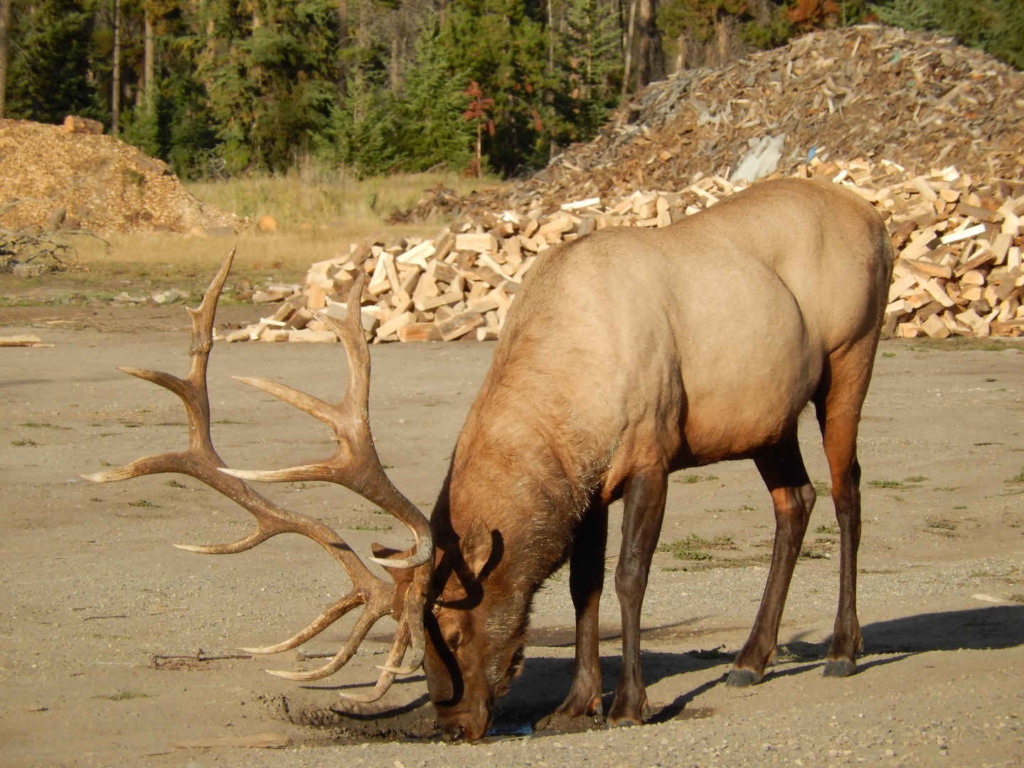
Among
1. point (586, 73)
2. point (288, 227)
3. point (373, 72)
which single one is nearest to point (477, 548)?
point (288, 227)

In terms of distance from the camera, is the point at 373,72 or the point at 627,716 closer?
the point at 627,716

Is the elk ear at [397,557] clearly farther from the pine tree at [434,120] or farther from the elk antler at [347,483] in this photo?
the pine tree at [434,120]

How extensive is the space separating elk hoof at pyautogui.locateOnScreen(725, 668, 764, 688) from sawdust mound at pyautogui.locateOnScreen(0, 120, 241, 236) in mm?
30811

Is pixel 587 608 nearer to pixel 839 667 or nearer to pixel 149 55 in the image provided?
pixel 839 667

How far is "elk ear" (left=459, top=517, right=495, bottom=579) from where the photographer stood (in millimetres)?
5207

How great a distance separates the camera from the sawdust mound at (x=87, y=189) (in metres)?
35.7

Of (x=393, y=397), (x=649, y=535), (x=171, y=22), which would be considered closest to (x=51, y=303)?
(x=393, y=397)

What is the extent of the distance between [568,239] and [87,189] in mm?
22527

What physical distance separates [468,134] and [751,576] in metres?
42.1

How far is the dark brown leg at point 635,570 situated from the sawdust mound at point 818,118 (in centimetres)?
2057

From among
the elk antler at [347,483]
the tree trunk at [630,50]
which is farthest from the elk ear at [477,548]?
the tree trunk at [630,50]

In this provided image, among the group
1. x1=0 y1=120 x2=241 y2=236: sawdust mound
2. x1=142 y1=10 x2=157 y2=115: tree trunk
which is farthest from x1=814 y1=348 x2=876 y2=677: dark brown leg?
x1=142 y1=10 x2=157 y2=115: tree trunk

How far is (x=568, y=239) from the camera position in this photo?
18.0 meters

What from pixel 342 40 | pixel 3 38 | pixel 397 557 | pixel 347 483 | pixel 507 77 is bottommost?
pixel 397 557
